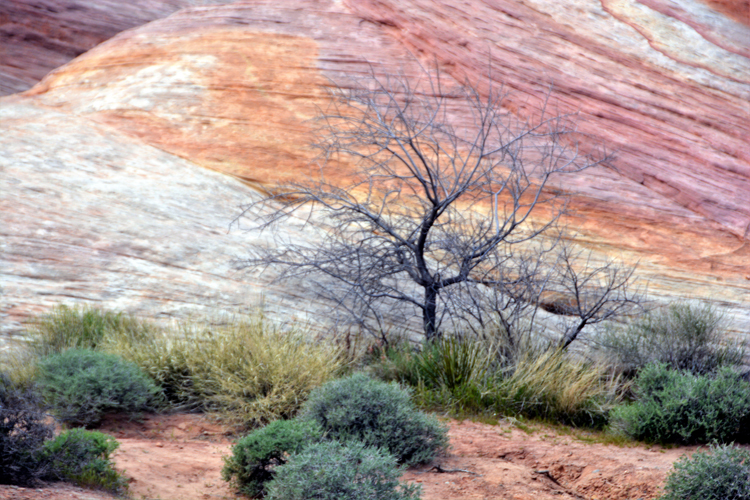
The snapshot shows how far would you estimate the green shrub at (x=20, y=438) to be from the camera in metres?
3.56

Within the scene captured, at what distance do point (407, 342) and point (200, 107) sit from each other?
23.1ft

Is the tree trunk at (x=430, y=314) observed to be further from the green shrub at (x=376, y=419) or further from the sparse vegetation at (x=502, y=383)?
the green shrub at (x=376, y=419)

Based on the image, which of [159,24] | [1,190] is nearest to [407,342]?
[1,190]

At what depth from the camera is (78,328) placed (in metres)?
6.65

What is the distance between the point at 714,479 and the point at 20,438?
13.4ft

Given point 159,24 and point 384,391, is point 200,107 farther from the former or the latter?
point 384,391

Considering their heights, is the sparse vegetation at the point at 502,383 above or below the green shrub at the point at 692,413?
below

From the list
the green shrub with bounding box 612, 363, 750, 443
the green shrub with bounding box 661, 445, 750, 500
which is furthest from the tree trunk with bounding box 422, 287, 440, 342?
the green shrub with bounding box 661, 445, 750, 500

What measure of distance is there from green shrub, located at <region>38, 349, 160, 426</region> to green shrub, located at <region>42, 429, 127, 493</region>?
1.19m

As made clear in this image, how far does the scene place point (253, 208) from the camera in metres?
10.1

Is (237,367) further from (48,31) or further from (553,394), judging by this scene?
(48,31)

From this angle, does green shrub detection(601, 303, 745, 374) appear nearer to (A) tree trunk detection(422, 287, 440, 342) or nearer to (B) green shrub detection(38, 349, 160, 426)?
(A) tree trunk detection(422, 287, 440, 342)

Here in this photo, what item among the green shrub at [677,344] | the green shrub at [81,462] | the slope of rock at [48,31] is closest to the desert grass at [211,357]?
the green shrub at [81,462]

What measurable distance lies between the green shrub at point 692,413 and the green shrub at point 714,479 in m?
1.49
